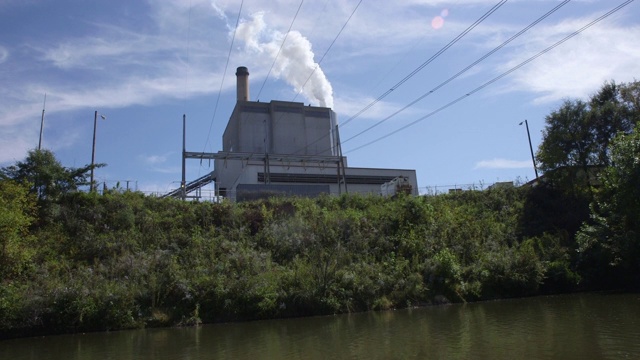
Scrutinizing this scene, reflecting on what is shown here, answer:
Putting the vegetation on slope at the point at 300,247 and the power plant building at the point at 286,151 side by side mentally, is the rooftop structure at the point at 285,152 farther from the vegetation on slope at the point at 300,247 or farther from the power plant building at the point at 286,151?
the vegetation on slope at the point at 300,247

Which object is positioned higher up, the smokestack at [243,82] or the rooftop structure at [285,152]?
the smokestack at [243,82]

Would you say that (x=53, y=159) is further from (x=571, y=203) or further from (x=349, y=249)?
(x=571, y=203)

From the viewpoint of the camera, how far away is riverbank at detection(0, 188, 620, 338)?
21.7 m

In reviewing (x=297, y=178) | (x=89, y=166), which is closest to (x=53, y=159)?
(x=89, y=166)

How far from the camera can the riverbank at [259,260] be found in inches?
855

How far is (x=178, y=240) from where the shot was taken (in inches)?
1124

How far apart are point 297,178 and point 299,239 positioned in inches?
921

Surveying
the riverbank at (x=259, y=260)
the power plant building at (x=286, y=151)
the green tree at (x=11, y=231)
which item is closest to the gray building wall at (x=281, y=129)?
the power plant building at (x=286, y=151)

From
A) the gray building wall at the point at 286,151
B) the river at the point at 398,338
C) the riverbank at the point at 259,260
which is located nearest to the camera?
the river at the point at 398,338

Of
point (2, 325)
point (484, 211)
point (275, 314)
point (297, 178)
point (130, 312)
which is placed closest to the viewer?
point (2, 325)

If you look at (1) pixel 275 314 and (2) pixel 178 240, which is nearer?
(1) pixel 275 314

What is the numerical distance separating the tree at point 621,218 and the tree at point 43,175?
3244cm

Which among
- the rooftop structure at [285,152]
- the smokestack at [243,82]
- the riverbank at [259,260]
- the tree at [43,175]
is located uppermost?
the smokestack at [243,82]

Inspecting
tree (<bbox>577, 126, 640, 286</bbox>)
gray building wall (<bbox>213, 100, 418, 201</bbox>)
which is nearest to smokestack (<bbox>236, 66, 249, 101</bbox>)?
gray building wall (<bbox>213, 100, 418, 201</bbox>)
